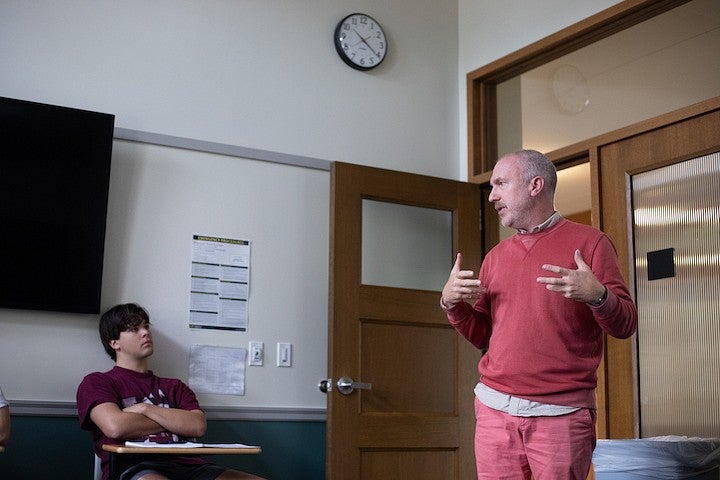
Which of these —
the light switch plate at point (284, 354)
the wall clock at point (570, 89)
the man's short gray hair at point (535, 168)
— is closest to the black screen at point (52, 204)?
the light switch plate at point (284, 354)

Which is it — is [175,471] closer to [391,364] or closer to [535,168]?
[391,364]

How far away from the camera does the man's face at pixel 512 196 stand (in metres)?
2.41

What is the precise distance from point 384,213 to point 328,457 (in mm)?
1242

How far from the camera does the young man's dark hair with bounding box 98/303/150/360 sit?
3.57 m

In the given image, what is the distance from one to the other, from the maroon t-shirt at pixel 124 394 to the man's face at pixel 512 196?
169 cm

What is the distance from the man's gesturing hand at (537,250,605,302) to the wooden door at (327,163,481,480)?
6.63 feet

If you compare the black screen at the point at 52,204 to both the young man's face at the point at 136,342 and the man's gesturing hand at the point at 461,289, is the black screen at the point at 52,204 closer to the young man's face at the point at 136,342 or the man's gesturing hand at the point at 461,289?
the young man's face at the point at 136,342

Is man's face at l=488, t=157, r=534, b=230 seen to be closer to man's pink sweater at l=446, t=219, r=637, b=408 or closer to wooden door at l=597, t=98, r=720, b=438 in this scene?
man's pink sweater at l=446, t=219, r=637, b=408

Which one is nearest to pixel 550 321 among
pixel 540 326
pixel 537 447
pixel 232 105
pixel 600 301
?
pixel 540 326

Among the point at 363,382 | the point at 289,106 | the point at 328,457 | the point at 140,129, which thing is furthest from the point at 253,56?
the point at 328,457

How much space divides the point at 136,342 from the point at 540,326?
1.87 m

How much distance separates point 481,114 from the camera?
4.82m

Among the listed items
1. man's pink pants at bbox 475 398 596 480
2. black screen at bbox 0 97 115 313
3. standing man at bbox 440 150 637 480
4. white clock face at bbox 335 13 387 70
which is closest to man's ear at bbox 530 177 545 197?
standing man at bbox 440 150 637 480

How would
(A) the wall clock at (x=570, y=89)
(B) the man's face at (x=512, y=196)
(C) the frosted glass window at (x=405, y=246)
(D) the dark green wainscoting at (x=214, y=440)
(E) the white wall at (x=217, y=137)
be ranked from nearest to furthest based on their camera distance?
(B) the man's face at (x=512, y=196), (D) the dark green wainscoting at (x=214, y=440), (E) the white wall at (x=217, y=137), (A) the wall clock at (x=570, y=89), (C) the frosted glass window at (x=405, y=246)
